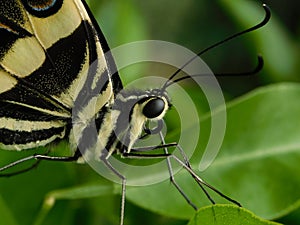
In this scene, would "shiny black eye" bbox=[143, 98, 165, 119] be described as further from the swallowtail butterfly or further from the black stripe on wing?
the black stripe on wing

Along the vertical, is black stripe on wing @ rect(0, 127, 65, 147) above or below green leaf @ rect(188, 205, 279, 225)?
above

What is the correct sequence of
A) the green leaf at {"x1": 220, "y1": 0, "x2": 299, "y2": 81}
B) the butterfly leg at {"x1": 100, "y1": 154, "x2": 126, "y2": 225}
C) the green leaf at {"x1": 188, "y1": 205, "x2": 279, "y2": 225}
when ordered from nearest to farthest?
the green leaf at {"x1": 188, "y1": 205, "x2": 279, "y2": 225}
the butterfly leg at {"x1": 100, "y1": 154, "x2": 126, "y2": 225}
the green leaf at {"x1": 220, "y1": 0, "x2": 299, "y2": 81}

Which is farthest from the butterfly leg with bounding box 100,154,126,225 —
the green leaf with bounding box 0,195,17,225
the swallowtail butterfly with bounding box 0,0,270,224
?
the green leaf with bounding box 0,195,17,225

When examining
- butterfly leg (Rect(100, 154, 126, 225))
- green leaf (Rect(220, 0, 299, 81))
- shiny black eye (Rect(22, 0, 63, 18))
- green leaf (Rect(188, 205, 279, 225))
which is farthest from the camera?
green leaf (Rect(220, 0, 299, 81))

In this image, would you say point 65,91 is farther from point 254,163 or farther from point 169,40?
point 169,40

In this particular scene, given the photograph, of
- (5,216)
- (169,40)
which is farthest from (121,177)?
(169,40)

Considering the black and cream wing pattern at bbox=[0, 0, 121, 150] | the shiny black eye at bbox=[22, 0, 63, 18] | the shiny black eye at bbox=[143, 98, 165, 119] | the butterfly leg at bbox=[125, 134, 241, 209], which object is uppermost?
the shiny black eye at bbox=[22, 0, 63, 18]

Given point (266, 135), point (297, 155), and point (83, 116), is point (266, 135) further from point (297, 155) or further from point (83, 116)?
point (83, 116)
